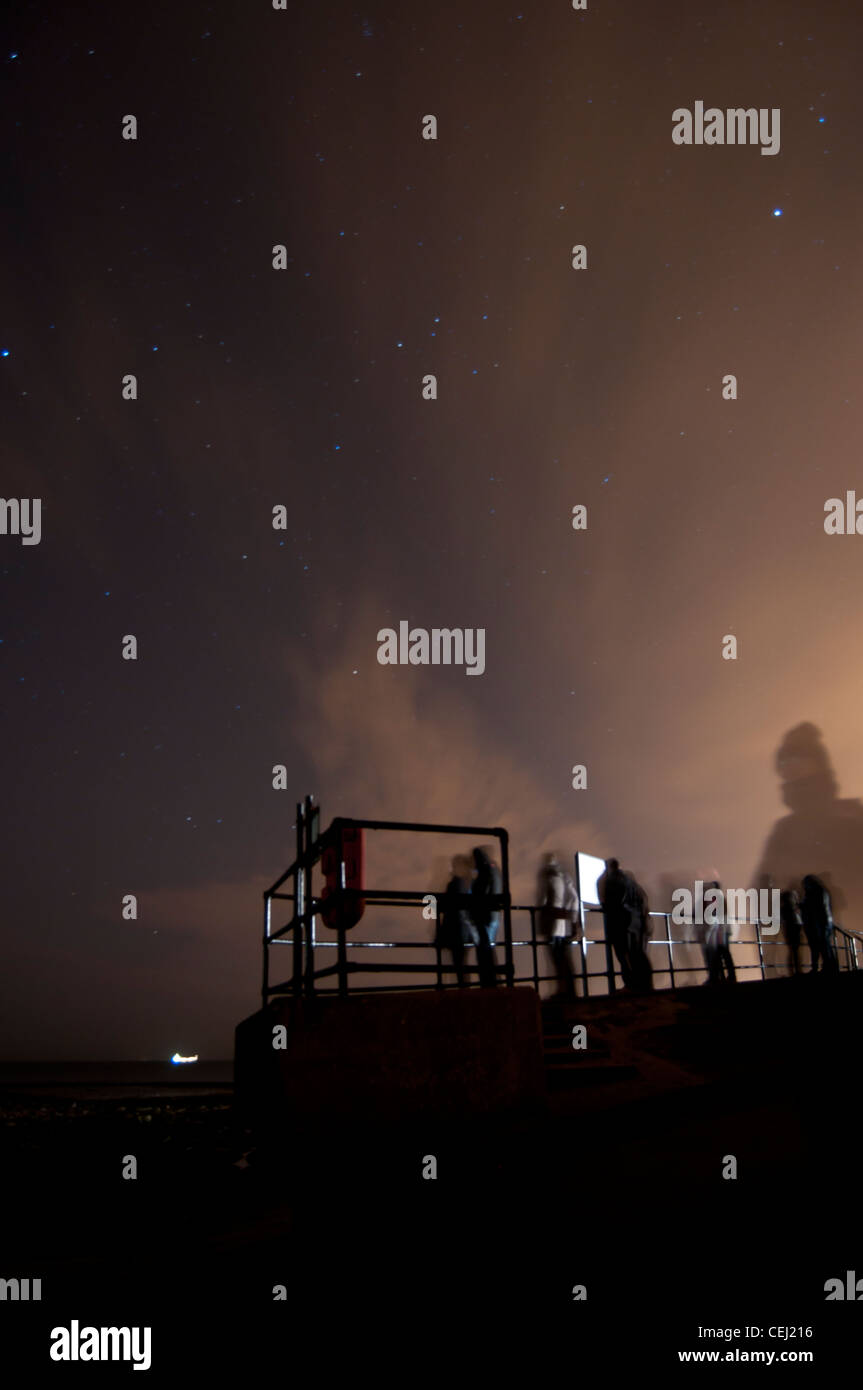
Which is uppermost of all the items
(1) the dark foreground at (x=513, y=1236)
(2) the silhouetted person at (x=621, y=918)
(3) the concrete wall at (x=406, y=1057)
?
(2) the silhouetted person at (x=621, y=918)

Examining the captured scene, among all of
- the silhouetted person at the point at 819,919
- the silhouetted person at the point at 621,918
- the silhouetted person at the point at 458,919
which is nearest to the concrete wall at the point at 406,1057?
the silhouetted person at the point at 458,919

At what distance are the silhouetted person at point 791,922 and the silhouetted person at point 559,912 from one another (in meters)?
6.08

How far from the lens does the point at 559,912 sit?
10.6m

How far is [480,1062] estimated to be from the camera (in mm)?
4922

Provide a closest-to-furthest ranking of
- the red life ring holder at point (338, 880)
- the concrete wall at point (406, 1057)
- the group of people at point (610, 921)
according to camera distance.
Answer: the concrete wall at point (406, 1057) < the red life ring holder at point (338, 880) < the group of people at point (610, 921)

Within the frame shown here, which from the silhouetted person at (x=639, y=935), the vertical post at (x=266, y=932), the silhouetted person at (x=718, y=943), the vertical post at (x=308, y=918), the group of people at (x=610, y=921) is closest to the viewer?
the vertical post at (x=308, y=918)

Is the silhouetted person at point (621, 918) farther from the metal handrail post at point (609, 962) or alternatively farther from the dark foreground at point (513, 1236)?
the dark foreground at point (513, 1236)

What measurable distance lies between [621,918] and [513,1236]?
583cm

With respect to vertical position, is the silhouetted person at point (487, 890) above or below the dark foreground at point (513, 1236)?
above

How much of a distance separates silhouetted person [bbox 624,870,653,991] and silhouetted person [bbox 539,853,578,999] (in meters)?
0.80

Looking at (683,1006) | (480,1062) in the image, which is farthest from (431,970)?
(683,1006)

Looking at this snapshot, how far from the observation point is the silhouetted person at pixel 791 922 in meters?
14.6

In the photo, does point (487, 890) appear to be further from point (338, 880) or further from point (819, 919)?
point (819, 919)
